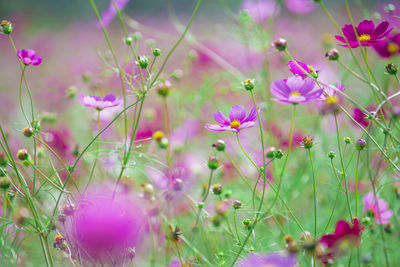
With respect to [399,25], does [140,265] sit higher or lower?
lower

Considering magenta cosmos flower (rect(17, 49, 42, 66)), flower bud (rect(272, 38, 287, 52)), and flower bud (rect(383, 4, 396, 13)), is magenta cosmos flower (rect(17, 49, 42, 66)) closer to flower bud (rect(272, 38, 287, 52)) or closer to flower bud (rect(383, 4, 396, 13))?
flower bud (rect(272, 38, 287, 52))

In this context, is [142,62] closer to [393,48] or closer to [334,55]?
[334,55]

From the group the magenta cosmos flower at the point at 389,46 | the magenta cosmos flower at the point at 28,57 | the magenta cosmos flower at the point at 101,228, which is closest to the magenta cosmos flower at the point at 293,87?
the magenta cosmos flower at the point at 389,46

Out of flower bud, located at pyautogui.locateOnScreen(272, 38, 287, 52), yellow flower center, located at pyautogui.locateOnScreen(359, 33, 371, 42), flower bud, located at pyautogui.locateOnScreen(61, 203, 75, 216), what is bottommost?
flower bud, located at pyautogui.locateOnScreen(61, 203, 75, 216)

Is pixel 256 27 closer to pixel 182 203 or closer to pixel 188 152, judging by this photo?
pixel 188 152

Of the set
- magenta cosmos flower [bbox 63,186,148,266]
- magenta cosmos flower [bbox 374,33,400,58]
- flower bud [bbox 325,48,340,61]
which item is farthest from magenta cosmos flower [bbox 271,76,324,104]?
magenta cosmos flower [bbox 63,186,148,266]

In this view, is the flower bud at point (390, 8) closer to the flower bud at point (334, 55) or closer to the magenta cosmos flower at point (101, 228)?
the flower bud at point (334, 55)

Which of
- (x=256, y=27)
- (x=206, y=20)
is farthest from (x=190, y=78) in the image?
(x=206, y=20)

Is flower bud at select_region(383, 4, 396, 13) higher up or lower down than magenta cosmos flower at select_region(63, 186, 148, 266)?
higher up
